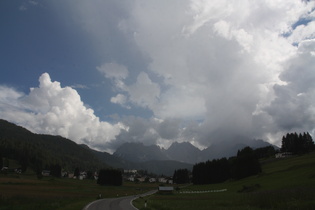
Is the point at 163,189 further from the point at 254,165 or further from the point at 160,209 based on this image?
the point at 160,209

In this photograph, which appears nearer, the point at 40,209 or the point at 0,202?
the point at 40,209

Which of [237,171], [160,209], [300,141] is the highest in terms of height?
[300,141]

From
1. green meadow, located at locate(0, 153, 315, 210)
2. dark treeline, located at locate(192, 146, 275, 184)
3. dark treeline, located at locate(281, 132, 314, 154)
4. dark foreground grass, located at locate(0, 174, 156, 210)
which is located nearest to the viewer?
green meadow, located at locate(0, 153, 315, 210)

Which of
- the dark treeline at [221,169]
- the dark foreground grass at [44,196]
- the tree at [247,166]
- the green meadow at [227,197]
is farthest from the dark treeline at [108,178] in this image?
the green meadow at [227,197]

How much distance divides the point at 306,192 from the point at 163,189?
71.2 metres

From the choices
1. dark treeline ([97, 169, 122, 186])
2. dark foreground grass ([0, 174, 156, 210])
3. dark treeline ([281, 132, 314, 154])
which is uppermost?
dark treeline ([281, 132, 314, 154])

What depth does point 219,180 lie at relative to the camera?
14750 centimetres

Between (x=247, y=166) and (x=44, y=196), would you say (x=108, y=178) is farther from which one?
(x=44, y=196)

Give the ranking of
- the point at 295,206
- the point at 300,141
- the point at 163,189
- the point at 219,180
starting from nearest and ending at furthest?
the point at 295,206 → the point at 163,189 → the point at 219,180 → the point at 300,141

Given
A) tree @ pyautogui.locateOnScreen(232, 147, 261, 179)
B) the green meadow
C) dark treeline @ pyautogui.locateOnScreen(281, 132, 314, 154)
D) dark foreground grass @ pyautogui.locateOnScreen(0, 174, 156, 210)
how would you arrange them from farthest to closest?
dark treeline @ pyautogui.locateOnScreen(281, 132, 314, 154) → tree @ pyautogui.locateOnScreen(232, 147, 261, 179) → dark foreground grass @ pyautogui.locateOnScreen(0, 174, 156, 210) → the green meadow

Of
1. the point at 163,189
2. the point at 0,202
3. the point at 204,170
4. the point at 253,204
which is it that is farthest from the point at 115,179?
the point at 253,204

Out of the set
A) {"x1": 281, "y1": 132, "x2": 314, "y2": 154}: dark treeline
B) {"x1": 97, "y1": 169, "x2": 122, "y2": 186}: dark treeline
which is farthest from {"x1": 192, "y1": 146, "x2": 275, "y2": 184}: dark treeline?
{"x1": 97, "y1": 169, "x2": 122, "y2": 186}: dark treeline

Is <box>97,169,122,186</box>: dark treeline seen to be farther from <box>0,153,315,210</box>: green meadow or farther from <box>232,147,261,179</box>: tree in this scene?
<box>0,153,315,210</box>: green meadow

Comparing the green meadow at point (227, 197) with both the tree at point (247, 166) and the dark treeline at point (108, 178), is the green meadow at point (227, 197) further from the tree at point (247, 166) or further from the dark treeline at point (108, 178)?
the dark treeline at point (108, 178)
